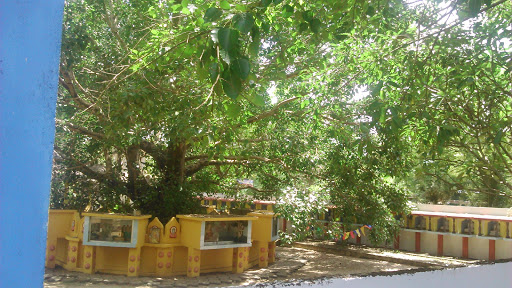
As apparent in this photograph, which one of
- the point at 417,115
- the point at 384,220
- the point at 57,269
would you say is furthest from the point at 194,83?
the point at 384,220

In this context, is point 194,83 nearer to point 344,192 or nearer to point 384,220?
point 344,192

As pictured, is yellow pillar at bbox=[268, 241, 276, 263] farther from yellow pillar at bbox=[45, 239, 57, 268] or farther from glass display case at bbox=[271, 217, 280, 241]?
yellow pillar at bbox=[45, 239, 57, 268]

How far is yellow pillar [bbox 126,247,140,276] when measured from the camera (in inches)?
287

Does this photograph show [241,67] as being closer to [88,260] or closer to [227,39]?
[227,39]

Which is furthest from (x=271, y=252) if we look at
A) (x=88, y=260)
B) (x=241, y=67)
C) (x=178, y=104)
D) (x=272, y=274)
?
(x=241, y=67)

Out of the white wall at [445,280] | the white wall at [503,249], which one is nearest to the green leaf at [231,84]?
the white wall at [445,280]

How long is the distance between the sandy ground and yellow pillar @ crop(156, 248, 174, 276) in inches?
9.2

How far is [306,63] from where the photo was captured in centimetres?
756

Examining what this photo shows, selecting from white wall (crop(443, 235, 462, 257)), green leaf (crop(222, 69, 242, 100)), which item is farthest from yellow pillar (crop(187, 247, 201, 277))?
white wall (crop(443, 235, 462, 257))

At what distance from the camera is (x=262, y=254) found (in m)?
8.95

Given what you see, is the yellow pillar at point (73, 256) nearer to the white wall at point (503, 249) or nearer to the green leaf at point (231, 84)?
the green leaf at point (231, 84)

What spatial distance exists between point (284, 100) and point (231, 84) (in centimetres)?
626

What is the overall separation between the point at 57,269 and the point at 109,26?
448cm

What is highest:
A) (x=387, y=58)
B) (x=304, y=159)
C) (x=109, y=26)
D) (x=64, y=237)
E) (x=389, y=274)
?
(x=109, y=26)
